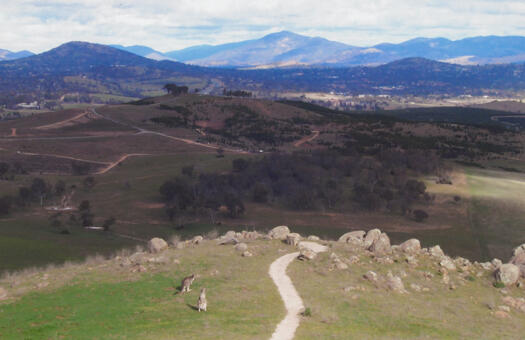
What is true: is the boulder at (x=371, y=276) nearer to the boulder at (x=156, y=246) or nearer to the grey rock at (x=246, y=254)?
the grey rock at (x=246, y=254)

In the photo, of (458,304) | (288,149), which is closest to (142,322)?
(458,304)

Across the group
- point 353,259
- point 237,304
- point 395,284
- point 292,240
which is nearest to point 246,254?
point 292,240

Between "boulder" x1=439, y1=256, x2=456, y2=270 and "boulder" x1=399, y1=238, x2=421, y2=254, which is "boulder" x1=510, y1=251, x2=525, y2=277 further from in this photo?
"boulder" x1=399, y1=238, x2=421, y2=254

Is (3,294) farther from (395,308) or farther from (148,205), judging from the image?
(148,205)

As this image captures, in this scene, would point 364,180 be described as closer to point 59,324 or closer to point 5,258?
point 5,258

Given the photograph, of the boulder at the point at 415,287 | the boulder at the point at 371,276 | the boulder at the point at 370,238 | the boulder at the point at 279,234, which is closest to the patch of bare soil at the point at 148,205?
the boulder at the point at 279,234
